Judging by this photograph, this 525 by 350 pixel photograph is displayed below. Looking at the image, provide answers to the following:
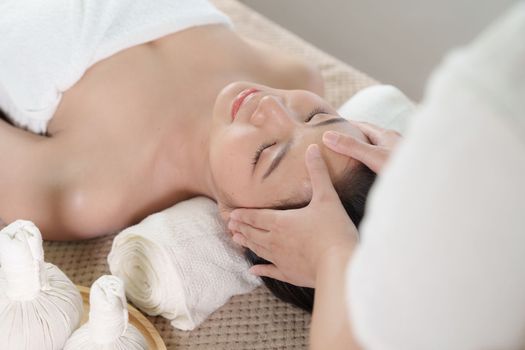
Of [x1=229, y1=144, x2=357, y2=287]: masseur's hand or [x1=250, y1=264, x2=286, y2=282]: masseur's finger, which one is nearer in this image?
[x1=229, y1=144, x2=357, y2=287]: masseur's hand

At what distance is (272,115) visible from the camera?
1.25 meters

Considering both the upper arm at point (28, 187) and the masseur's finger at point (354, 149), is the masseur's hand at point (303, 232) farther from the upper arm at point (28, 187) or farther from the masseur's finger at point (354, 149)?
the upper arm at point (28, 187)

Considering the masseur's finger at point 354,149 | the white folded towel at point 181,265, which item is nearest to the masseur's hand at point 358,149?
the masseur's finger at point 354,149

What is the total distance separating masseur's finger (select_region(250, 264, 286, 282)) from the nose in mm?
242

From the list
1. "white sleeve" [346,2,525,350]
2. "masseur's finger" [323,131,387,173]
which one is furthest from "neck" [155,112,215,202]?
"white sleeve" [346,2,525,350]

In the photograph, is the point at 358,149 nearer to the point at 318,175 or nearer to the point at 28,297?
the point at 318,175

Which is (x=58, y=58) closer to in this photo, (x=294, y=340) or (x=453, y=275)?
(x=294, y=340)

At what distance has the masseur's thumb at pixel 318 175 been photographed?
112 cm

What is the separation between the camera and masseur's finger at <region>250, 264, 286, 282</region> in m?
1.23

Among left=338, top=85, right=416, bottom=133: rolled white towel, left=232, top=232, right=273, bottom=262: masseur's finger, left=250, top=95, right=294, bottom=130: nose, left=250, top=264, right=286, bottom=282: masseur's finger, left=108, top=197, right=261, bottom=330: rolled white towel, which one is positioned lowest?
left=108, top=197, right=261, bottom=330: rolled white towel

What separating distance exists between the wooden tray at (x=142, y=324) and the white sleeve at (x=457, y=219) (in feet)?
2.22

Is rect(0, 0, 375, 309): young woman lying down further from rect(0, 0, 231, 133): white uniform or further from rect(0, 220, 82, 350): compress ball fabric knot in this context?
rect(0, 220, 82, 350): compress ball fabric knot

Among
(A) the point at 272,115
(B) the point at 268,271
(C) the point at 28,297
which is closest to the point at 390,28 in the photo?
(A) the point at 272,115

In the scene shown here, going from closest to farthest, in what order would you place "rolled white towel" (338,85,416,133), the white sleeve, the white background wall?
1. the white sleeve
2. "rolled white towel" (338,85,416,133)
3. the white background wall
